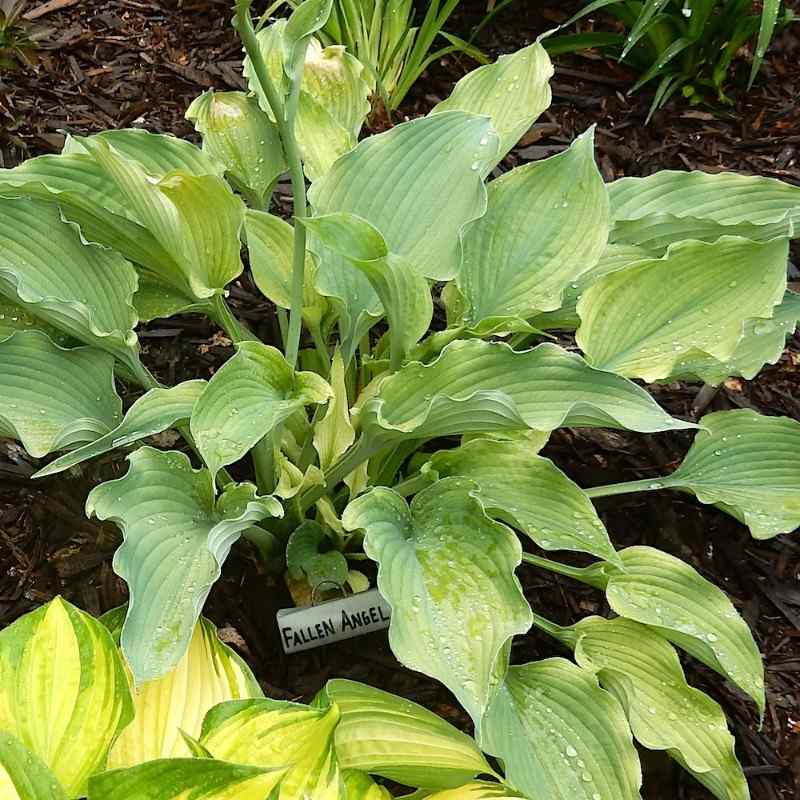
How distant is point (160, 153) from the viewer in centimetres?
136

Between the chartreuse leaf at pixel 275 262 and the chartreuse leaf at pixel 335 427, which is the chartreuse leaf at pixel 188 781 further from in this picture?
the chartreuse leaf at pixel 275 262

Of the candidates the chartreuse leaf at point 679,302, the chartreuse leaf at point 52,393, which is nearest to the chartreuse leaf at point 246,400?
the chartreuse leaf at point 52,393

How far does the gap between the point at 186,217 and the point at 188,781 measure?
736mm

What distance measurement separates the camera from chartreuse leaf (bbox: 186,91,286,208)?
1.43 metres

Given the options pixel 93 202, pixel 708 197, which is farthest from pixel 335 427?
pixel 708 197

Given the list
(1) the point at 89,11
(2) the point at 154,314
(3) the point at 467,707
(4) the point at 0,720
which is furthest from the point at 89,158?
(1) the point at 89,11

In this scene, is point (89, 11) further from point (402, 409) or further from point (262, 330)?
point (402, 409)

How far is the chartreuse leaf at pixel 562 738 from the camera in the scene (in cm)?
112

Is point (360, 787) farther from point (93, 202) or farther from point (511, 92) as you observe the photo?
point (511, 92)

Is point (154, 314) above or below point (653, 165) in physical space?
above

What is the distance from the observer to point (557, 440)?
65.1 inches

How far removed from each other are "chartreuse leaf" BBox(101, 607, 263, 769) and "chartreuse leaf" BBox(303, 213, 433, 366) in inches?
17.6

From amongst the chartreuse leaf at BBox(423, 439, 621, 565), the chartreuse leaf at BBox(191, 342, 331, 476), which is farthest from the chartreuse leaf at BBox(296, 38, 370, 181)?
the chartreuse leaf at BBox(423, 439, 621, 565)

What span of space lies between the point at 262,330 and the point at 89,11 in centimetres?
102
